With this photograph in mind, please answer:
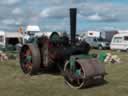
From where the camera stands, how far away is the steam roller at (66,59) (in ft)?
31.9

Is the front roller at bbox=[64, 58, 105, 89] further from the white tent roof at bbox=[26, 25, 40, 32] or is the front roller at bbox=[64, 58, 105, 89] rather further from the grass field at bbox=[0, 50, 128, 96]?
the white tent roof at bbox=[26, 25, 40, 32]

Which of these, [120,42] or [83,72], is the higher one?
[83,72]

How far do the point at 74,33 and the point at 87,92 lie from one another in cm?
293

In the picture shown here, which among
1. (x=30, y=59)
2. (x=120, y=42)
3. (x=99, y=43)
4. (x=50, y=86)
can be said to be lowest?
(x=99, y=43)

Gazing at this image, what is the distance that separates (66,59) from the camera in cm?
1145

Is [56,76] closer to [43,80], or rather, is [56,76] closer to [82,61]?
[43,80]

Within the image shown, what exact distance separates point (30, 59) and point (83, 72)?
355cm

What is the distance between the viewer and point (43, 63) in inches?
490

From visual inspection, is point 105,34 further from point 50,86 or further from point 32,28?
point 50,86

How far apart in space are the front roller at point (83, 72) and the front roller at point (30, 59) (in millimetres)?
2199

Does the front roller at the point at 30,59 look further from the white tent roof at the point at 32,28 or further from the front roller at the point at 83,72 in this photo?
the white tent roof at the point at 32,28

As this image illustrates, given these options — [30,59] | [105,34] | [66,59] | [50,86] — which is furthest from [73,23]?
[105,34]

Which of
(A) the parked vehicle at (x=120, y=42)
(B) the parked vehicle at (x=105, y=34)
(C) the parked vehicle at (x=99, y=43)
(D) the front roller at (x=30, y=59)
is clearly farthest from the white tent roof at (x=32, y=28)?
(D) the front roller at (x=30, y=59)

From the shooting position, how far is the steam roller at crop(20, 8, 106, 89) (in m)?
9.73
